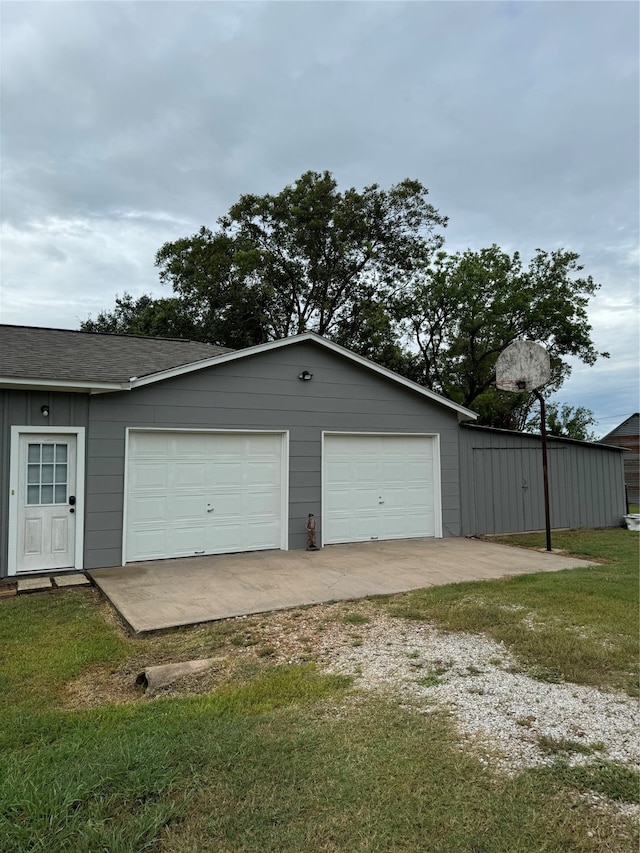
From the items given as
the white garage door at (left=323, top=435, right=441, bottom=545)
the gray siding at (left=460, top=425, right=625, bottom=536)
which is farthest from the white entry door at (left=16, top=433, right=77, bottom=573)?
the gray siding at (left=460, top=425, right=625, bottom=536)

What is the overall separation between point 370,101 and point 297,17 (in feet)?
11.4

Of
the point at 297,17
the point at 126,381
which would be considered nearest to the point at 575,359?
the point at 297,17

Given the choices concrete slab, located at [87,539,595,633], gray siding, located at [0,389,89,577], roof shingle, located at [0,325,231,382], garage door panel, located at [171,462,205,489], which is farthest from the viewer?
garage door panel, located at [171,462,205,489]

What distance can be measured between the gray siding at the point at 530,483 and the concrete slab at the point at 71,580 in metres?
7.17

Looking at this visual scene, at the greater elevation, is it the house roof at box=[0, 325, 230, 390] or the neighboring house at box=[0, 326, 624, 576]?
the house roof at box=[0, 325, 230, 390]

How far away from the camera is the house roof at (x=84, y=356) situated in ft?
23.5

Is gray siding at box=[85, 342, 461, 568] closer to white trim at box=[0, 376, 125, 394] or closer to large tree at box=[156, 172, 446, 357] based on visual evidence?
white trim at box=[0, 376, 125, 394]

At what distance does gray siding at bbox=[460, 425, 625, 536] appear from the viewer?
11.1 m

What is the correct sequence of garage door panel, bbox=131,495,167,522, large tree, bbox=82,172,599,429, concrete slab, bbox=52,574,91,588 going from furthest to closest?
large tree, bbox=82,172,599,429
garage door panel, bbox=131,495,167,522
concrete slab, bbox=52,574,91,588

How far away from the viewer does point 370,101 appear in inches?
473

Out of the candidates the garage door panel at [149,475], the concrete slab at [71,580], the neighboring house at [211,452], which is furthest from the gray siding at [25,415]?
the garage door panel at [149,475]

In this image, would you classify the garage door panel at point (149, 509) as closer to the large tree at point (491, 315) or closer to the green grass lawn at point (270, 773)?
the green grass lawn at point (270, 773)

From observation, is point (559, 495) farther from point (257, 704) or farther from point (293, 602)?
point (257, 704)

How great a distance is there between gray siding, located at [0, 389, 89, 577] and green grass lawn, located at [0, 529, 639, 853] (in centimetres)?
345
